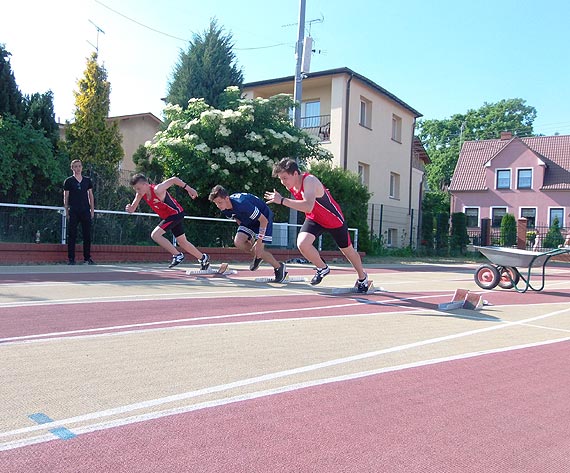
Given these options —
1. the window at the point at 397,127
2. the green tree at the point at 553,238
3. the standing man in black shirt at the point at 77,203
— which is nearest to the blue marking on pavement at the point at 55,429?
the standing man in black shirt at the point at 77,203

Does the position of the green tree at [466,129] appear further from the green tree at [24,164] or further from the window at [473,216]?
the green tree at [24,164]

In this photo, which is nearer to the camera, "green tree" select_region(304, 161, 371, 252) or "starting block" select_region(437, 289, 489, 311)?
"starting block" select_region(437, 289, 489, 311)

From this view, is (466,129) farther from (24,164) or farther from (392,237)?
(24,164)

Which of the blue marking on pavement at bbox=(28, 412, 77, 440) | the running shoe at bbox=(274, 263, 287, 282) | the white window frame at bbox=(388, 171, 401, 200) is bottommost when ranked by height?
→ the blue marking on pavement at bbox=(28, 412, 77, 440)

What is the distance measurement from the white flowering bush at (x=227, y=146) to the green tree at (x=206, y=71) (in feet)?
15.8

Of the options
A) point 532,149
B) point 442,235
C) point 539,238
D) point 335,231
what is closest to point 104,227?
point 335,231

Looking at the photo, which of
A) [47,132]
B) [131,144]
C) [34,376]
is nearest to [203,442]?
[34,376]

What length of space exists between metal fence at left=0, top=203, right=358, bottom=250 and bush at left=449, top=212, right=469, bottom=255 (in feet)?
59.3

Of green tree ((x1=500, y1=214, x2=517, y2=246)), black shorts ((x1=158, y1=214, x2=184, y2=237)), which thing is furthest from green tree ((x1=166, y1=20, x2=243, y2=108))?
green tree ((x1=500, y1=214, x2=517, y2=246))

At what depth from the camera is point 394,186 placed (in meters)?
34.2

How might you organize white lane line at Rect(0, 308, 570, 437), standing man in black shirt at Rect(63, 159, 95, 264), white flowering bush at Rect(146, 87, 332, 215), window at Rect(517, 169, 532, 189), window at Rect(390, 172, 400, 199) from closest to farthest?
white lane line at Rect(0, 308, 570, 437), standing man in black shirt at Rect(63, 159, 95, 264), white flowering bush at Rect(146, 87, 332, 215), window at Rect(390, 172, 400, 199), window at Rect(517, 169, 532, 189)

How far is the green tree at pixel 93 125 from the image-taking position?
1977 cm

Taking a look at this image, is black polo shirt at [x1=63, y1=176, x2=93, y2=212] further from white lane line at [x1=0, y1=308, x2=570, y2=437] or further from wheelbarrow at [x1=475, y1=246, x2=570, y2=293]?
white lane line at [x1=0, y1=308, x2=570, y2=437]

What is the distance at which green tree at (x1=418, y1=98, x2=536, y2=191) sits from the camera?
79938 mm
